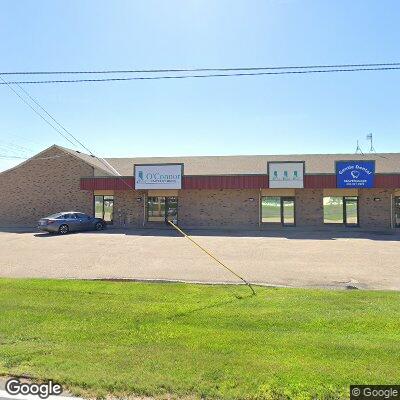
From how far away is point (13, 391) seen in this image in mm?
3961

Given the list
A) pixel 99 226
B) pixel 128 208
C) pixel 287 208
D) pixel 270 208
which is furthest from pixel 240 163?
pixel 99 226

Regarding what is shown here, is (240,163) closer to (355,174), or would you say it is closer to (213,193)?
(213,193)

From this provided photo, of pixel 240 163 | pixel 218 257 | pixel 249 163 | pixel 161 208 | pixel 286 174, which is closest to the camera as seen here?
pixel 218 257

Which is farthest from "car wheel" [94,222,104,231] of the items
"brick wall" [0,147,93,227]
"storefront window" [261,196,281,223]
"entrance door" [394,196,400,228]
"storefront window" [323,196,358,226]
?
"entrance door" [394,196,400,228]

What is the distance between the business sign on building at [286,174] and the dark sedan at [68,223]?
1221cm

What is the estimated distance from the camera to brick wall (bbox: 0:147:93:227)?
2689cm

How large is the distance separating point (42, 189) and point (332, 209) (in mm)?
22186

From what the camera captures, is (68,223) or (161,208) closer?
(68,223)

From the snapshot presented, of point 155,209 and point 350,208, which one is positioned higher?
point 350,208

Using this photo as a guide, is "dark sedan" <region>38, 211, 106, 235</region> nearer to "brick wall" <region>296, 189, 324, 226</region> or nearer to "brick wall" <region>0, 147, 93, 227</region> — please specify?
"brick wall" <region>0, 147, 93, 227</region>

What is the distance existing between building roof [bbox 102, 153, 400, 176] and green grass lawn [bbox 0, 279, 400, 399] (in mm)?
19651

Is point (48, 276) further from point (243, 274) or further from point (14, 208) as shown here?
point (14, 208)

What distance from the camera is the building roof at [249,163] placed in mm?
26797

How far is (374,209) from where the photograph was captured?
2412 cm
